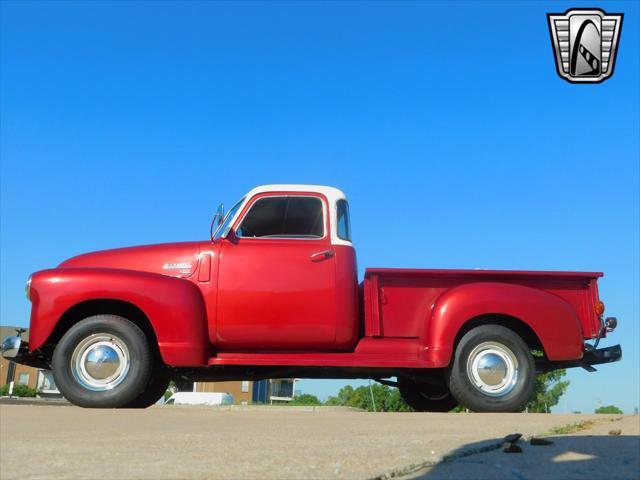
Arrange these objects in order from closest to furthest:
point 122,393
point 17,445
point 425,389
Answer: point 17,445, point 122,393, point 425,389

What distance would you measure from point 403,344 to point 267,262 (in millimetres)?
1440

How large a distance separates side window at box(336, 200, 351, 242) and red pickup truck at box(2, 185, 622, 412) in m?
0.16

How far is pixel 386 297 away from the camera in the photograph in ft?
19.5

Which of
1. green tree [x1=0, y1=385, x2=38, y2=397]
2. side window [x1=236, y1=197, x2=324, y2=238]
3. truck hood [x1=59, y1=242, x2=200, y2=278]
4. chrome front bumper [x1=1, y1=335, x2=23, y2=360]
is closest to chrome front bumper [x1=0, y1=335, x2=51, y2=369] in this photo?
chrome front bumper [x1=1, y1=335, x2=23, y2=360]

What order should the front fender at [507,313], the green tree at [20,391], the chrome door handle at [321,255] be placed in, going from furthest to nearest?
the green tree at [20,391], the chrome door handle at [321,255], the front fender at [507,313]

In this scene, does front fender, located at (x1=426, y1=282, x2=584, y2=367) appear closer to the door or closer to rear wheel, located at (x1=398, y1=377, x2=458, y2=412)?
the door

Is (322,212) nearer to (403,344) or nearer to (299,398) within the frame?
(403,344)

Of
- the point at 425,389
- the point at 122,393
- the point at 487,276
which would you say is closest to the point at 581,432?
the point at 487,276

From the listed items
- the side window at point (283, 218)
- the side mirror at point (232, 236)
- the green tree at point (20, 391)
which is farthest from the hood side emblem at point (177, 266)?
the green tree at point (20, 391)

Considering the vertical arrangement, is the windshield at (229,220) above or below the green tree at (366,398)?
above

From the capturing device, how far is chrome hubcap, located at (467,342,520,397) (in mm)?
5695

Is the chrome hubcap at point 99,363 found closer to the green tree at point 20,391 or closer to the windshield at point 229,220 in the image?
the windshield at point 229,220

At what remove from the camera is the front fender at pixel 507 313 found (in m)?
5.68

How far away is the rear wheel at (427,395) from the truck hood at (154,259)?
9.78 ft
